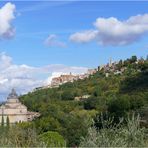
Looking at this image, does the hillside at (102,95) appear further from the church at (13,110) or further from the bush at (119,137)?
the bush at (119,137)

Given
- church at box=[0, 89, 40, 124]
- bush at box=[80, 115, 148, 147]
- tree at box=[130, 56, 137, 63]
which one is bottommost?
bush at box=[80, 115, 148, 147]

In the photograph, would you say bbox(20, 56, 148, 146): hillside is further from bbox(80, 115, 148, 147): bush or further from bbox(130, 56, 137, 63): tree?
bbox(80, 115, 148, 147): bush

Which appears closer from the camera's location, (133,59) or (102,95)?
(102,95)

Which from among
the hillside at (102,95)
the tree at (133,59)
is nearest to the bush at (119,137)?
the hillside at (102,95)

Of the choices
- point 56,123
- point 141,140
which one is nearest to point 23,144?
point 141,140

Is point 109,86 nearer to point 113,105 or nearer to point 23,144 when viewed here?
point 113,105

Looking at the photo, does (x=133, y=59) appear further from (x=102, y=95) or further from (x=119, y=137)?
(x=119, y=137)

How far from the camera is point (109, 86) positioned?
11631cm

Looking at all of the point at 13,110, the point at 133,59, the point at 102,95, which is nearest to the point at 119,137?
the point at 13,110

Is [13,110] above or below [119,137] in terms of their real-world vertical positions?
above

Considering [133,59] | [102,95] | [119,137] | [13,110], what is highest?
[133,59]

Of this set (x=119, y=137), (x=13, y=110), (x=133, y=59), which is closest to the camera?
(x=119, y=137)

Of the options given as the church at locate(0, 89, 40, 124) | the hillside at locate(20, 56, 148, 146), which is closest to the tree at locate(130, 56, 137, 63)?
the hillside at locate(20, 56, 148, 146)

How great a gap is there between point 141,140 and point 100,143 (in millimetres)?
688
